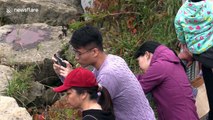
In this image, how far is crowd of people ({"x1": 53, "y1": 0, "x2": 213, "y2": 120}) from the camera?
283 centimetres

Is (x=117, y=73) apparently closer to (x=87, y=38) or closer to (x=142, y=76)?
(x=87, y=38)

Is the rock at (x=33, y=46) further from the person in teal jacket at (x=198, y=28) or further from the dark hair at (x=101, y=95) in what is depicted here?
the dark hair at (x=101, y=95)

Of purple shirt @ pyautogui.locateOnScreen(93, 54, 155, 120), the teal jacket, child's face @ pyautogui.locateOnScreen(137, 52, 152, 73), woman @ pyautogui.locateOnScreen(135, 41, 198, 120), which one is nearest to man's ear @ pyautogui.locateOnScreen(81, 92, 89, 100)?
purple shirt @ pyautogui.locateOnScreen(93, 54, 155, 120)

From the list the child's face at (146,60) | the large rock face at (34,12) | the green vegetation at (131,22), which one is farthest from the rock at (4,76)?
the child's face at (146,60)

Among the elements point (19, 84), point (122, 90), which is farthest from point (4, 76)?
point (122, 90)

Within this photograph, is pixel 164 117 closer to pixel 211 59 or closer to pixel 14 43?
pixel 211 59

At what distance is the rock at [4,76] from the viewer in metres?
5.20

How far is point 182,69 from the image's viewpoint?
3826 millimetres

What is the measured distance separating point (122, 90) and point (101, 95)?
267 mm

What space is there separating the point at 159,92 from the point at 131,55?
1941 millimetres

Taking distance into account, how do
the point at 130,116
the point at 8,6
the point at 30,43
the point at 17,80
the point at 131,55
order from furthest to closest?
the point at 8,6 → the point at 30,43 → the point at 131,55 → the point at 17,80 → the point at 130,116

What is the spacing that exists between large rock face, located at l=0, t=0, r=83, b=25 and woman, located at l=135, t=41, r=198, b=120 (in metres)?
3.57

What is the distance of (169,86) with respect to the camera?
12.2 feet

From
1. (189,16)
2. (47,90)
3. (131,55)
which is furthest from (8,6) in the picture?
(189,16)
